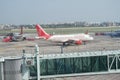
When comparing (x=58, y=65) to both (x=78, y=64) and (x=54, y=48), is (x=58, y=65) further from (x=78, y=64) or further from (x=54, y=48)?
(x=54, y=48)

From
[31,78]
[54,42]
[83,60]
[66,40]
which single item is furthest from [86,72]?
[54,42]

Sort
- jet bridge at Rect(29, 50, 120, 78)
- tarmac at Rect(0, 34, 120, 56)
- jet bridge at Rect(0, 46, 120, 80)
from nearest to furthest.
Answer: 1. jet bridge at Rect(0, 46, 120, 80)
2. jet bridge at Rect(29, 50, 120, 78)
3. tarmac at Rect(0, 34, 120, 56)

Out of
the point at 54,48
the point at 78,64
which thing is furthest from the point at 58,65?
the point at 54,48

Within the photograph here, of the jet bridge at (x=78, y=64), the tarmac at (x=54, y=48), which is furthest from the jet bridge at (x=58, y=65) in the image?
the tarmac at (x=54, y=48)

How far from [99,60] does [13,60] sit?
14.9 meters

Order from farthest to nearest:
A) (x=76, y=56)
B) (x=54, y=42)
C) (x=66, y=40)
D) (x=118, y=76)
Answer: (x=54, y=42), (x=66, y=40), (x=118, y=76), (x=76, y=56)

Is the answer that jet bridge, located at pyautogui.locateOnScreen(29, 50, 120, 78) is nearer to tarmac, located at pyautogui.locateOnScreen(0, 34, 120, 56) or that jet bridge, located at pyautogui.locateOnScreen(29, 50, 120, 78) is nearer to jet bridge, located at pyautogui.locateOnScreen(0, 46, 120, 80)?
jet bridge, located at pyautogui.locateOnScreen(0, 46, 120, 80)

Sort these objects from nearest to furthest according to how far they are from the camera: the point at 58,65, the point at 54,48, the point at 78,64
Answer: the point at 58,65 < the point at 78,64 < the point at 54,48

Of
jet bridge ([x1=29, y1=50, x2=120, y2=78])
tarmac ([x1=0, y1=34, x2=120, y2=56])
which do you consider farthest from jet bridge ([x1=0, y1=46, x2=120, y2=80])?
tarmac ([x1=0, y1=34, x2=120, y2=56])

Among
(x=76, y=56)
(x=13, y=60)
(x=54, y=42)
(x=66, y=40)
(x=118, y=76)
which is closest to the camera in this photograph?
(x=13, y=60)

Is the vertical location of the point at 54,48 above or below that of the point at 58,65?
below

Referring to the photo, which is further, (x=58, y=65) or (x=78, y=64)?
(x=78, y=64)

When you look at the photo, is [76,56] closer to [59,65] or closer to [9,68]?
[59,65]

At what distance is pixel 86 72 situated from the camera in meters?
46.9
